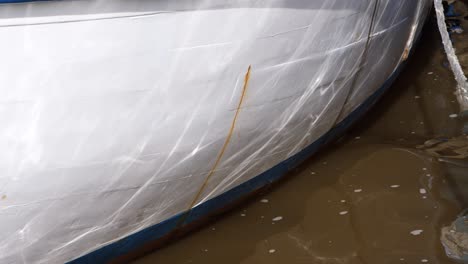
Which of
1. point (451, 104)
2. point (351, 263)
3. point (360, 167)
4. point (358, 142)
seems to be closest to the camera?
point (351, 263)

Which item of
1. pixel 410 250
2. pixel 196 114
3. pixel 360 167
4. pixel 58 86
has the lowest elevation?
pixel 410 250

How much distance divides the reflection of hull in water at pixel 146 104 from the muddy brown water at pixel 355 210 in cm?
15

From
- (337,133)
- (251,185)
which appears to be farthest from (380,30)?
(251,185)

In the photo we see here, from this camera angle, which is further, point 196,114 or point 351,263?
point 351,263

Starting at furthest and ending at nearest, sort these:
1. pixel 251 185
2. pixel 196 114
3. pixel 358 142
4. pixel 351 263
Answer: pixel 358 142
pixel 251 185
pixel 351 263
pixel 196 114

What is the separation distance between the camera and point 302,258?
2820 millimetres

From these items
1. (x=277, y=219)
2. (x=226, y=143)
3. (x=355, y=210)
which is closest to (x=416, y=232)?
(x=355, y=210)

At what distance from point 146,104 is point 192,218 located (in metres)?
0.70

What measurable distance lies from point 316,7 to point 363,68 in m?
0.63

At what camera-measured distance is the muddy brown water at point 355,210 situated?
2.84 m

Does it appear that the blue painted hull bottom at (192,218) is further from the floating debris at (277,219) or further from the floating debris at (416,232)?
the floating debris at (416,232)

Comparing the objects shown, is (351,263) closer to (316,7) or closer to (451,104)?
(316,7)

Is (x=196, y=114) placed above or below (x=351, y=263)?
above

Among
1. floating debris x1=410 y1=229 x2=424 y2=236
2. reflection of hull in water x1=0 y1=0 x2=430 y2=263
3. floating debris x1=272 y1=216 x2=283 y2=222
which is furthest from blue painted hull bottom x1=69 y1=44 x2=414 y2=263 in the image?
floating debris x1=410 y1=229 x2=424 y2=236
